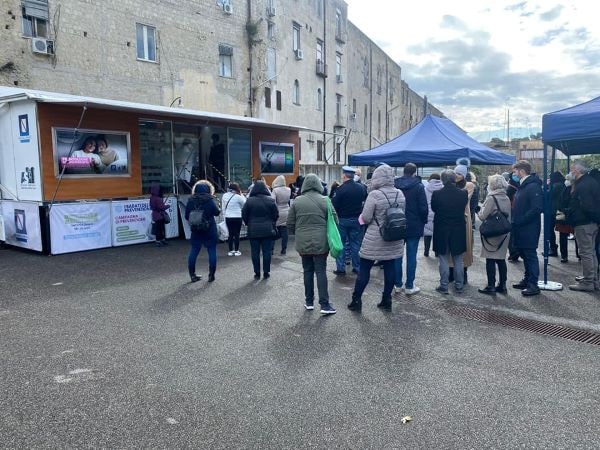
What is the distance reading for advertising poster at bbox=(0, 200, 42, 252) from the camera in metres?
9.65

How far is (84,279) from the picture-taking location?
7711mm

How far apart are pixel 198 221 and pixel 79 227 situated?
4213 mm

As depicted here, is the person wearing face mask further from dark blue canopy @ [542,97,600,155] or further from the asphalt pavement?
dark blue canopy @ [542,97,600,155]

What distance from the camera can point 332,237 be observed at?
5832 millimetres

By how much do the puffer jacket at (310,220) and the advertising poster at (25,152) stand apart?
20.9 feet

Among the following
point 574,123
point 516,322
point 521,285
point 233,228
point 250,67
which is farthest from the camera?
point 250,67

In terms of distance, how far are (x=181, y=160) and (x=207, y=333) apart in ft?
30.1

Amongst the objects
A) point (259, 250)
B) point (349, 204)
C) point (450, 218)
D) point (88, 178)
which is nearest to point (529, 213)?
point (450, 218)

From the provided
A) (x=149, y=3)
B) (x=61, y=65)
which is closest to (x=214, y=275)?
(x=61, y=65)

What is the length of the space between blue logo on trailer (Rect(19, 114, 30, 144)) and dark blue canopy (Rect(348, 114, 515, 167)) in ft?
25.0

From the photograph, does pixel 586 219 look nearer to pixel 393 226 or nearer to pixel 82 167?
pixel 393 226

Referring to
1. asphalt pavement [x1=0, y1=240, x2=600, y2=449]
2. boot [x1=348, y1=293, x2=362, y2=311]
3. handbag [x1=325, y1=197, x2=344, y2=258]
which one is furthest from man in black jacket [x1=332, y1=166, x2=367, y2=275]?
handbag [x1=325, y1=197, x2=344, y2=258]

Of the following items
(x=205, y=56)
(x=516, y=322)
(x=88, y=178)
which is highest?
(x=205, y=56)

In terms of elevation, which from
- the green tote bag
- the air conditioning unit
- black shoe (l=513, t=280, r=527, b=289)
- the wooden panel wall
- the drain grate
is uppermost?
the air conditioning unit
